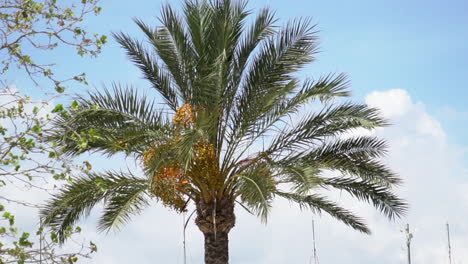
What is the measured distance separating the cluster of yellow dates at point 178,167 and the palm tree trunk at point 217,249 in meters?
1.11

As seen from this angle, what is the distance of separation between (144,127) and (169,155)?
36.9 inches

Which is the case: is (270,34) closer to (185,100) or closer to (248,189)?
A: (185,100)

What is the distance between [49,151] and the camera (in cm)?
642

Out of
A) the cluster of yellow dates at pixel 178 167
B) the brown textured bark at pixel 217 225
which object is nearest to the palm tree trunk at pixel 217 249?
the brown textured bark at pixel 217 225

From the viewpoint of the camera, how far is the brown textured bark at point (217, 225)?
14914mm

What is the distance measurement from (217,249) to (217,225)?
20.0 inches

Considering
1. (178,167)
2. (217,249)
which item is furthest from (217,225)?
(178,167)

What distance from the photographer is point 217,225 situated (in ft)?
48.9

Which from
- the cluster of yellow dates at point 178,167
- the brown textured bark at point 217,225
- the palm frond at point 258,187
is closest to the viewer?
the palm frond at point 258,187

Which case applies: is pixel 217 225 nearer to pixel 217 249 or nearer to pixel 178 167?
pixel 217 249

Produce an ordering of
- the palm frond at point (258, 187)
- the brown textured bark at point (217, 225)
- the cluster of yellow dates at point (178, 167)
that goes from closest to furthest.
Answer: the palm frond at point (258, 187)
the cluster of yellow dates at point (178, 167)
the brown textured bark at point (217, 225)

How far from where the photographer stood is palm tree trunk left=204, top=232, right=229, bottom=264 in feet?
49.1

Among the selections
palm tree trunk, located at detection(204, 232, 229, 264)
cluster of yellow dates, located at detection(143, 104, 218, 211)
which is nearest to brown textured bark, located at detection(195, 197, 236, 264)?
palm tree trunk, located at detection(204, 232, 229, 264)

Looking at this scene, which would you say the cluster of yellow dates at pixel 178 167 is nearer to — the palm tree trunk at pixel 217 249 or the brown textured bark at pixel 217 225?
the brown textured bark at pixel 217 225
